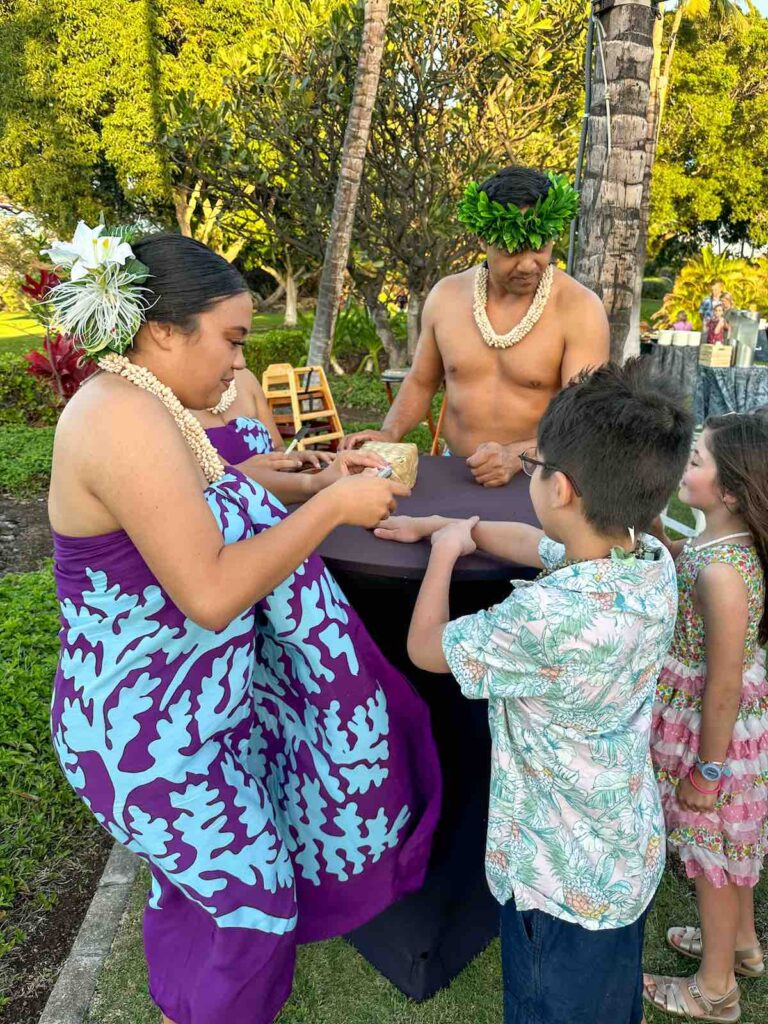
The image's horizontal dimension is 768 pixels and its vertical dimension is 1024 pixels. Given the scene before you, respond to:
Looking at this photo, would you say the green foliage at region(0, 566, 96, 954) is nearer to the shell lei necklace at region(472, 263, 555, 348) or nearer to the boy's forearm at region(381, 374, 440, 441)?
the boy's forearm at region(381, 374, 440, 441)

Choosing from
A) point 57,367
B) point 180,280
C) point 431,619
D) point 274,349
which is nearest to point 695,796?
Answer: point 431,619

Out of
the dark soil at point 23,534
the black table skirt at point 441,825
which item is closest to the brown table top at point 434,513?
the black table skirt at point 441,825

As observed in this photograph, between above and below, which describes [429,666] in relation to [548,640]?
below

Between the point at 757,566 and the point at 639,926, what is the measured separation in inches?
34.9

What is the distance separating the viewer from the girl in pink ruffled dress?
6.11 ft

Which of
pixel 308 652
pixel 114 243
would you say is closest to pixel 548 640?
pixel 308 652

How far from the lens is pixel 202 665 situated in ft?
5.39

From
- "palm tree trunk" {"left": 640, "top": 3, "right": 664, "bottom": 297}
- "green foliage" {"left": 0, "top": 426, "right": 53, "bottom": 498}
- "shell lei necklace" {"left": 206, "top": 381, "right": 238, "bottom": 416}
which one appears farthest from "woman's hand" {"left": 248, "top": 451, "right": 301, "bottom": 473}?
"green foliage" {"left": 0, "top": 426, "right": 53, "bottom": 498}

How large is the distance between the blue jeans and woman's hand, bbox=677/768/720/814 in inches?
18.7

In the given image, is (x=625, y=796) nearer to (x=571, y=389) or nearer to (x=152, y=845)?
(x=571, y=389)

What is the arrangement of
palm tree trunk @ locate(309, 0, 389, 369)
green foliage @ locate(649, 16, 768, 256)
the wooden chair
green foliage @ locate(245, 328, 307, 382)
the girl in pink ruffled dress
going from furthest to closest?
green foliage @ locate(649, 16, 768, 256) < green foliage @ locate(245, 328, 307, 382) < the wooden chair < palm tree trunk @ locate(309, 0, 389, 369) < the girl in pink ruffled dress

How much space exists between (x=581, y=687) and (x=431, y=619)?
342mm

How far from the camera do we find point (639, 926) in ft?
5.51

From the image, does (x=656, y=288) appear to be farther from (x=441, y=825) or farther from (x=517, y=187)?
(x=441, y=825)
